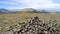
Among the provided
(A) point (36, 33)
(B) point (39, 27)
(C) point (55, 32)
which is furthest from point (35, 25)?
(C) point (55, 32)

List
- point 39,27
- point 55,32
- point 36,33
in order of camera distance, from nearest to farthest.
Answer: point 36,33, point 39,27, point 55,32

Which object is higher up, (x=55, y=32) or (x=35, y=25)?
(x=35, y=25)

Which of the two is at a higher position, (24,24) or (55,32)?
(24,24)

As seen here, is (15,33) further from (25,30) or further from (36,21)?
(36,21)

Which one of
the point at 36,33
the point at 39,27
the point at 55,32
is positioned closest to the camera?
the point at 36,33

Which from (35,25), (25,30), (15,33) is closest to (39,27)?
(35,25)

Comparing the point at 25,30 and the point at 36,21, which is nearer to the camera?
the point at 25,30

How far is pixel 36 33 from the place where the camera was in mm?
24438

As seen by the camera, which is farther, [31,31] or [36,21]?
[36,21]

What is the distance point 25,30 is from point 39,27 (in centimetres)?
258

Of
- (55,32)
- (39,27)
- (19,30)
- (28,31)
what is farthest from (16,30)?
(55,32)

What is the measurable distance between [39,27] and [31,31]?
2.14 meters

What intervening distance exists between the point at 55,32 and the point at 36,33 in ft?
18.1

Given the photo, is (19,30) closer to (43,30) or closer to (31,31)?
(31,31)
